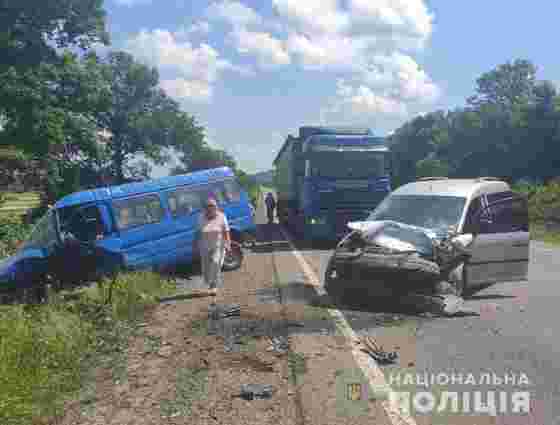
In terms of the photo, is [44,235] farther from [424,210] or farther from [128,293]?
[424,210]

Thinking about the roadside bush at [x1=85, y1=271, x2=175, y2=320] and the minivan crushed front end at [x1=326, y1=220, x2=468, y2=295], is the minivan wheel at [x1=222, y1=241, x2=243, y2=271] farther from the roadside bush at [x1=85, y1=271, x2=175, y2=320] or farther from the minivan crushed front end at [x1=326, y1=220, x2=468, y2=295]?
the minivan crushed front end at [x1=326, y1=220, x2=468, y2=295]

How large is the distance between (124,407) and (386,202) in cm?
605

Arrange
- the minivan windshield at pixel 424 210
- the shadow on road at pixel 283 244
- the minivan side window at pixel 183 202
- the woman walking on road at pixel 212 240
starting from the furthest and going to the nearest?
the shadow on road at pixel 283 244 < the minivan side window at pixel 183 202 < the woman walking on road at pixel 212 240 < the minivan windshield at pixel 424 210

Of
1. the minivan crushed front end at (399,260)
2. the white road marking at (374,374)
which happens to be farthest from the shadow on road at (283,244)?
the white road marking at (374,374)

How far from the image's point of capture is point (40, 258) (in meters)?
8.91

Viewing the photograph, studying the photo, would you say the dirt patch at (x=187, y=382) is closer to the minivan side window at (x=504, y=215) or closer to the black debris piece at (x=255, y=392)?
the black debris piece at (x=255, y=392)

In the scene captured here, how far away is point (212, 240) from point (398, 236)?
319 centimetres

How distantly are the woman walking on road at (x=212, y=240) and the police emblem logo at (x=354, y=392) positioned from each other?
14.5 ft

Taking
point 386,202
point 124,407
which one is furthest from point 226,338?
point 386,202

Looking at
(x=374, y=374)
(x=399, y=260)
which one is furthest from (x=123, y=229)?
(x=374, y=374)

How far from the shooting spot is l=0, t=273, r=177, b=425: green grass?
14.3ft

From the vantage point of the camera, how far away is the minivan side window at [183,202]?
434 inches

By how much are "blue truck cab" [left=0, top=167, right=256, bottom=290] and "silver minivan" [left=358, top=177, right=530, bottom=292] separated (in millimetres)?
3994

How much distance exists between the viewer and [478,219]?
766 cm
